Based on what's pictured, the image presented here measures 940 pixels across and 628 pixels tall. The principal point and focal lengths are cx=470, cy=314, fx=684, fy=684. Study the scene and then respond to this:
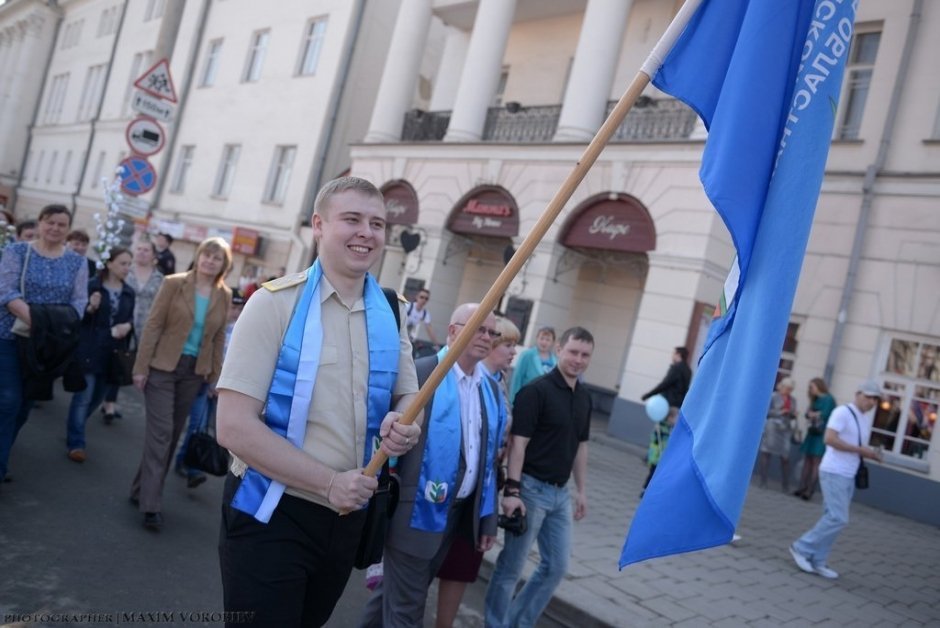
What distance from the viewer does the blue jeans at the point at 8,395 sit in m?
4.58

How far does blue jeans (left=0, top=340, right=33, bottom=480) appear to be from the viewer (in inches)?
180

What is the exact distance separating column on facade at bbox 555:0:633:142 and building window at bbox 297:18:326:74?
10677mm

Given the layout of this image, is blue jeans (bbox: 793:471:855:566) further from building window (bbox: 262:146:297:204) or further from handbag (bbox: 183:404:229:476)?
building window (bbox: 262:146:297:204)

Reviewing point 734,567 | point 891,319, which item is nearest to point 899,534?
point 891,319

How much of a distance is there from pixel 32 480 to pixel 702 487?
4.93 m

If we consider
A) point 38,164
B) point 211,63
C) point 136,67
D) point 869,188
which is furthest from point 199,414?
point 38,164

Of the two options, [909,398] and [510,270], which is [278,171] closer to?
[909,398]

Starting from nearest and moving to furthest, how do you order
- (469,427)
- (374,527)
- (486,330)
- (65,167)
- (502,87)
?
(374,527) < (469,427) < (486,330) < (502,87) < (65,167)

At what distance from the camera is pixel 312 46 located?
2288 centimetres

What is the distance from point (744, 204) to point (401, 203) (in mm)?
16970

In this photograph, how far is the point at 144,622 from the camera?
11.6 ft

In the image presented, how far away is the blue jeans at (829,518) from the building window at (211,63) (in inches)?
1033

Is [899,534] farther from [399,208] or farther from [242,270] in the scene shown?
[242,270]

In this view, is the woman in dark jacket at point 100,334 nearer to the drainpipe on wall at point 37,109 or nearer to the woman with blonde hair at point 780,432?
the woman with blonde hair at point 780,432
